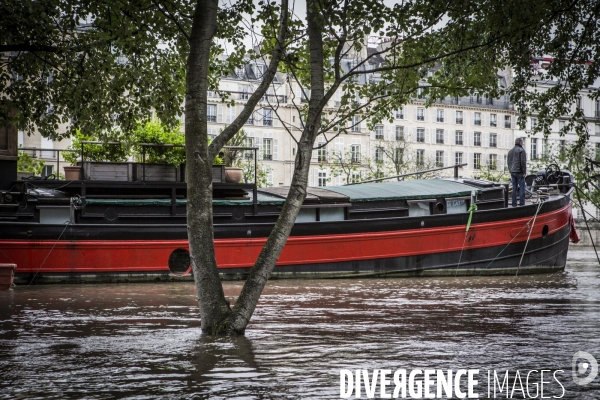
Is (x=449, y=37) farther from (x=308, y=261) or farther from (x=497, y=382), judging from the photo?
(x=308, y=261)

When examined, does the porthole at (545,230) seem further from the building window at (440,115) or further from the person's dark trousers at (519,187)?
the building window at (440,115)

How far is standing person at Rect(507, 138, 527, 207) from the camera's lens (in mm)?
19891

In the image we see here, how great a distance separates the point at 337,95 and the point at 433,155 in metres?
10.2

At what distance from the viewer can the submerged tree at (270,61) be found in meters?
8.73

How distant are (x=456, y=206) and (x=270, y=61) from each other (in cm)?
1184

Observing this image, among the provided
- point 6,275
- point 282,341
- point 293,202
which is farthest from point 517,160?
point 293,202

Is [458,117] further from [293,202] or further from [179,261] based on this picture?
[293,202]

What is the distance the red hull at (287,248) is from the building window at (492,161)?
54.1 metres

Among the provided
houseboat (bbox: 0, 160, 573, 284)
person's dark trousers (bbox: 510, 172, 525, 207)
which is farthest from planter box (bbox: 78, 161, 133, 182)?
person's dark trousers (bbox: 510, 172, 525, 207)

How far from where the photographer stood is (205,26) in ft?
28.4

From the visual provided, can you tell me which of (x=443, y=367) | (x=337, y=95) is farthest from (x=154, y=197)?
(x=337, y=95)

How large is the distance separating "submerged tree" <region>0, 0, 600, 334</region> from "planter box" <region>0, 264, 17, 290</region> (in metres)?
3.49

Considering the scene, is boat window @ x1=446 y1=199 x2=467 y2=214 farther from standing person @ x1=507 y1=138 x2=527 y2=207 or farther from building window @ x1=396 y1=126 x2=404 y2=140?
building window @ x1=396 y1=126 x2=404 y2=140

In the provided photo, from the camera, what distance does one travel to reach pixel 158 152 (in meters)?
30.5
